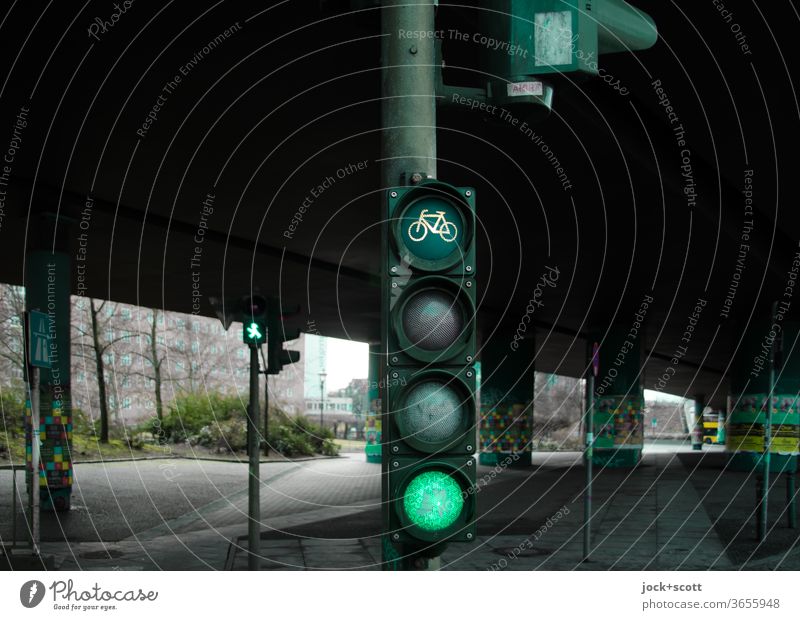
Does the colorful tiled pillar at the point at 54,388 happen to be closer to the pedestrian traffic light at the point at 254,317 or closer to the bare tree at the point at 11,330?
the pedestrian traffic light at the point at 254,317

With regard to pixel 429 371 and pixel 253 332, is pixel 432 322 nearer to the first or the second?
pixel 429 371

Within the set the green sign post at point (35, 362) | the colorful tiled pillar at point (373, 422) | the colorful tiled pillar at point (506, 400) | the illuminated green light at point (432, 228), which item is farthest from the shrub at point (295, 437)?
the illuminated green light at point (432, 228)

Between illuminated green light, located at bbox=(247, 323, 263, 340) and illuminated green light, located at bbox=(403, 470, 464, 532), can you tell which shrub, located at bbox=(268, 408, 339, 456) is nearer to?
illuminated green light, located at bbox=(247, 323, 263, 340)

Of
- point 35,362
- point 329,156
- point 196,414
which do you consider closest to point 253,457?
point 35,362

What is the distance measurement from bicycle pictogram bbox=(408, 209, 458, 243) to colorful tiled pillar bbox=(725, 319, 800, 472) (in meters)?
32.7

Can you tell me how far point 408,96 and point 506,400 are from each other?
38.6 metres

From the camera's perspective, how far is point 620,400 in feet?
131

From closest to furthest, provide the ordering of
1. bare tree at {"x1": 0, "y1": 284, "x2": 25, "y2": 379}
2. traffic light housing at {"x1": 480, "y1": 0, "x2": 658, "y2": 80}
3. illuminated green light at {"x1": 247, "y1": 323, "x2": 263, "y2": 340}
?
traffic light housing at {"x1": 480, "y1": 0, "x2": 658, "y2": 80} → illuminated green light at {"x1": 247, "y1": 323, "x2": 263, "y2": 340} → bare tree at {"x1": 0, "y1": 284, "x2": 25, "y2": 379}

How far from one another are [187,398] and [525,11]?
3967cm

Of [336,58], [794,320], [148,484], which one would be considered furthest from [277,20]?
[794,320]

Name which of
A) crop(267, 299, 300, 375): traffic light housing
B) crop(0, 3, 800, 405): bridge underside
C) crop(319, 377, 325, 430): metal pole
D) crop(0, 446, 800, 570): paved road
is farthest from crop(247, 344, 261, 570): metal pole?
crop(319, 377, 325, 430): metal pole

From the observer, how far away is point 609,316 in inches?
1462

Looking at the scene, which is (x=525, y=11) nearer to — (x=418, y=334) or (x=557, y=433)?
(x=418, y=334)

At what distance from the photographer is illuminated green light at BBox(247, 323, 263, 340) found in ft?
26.1
